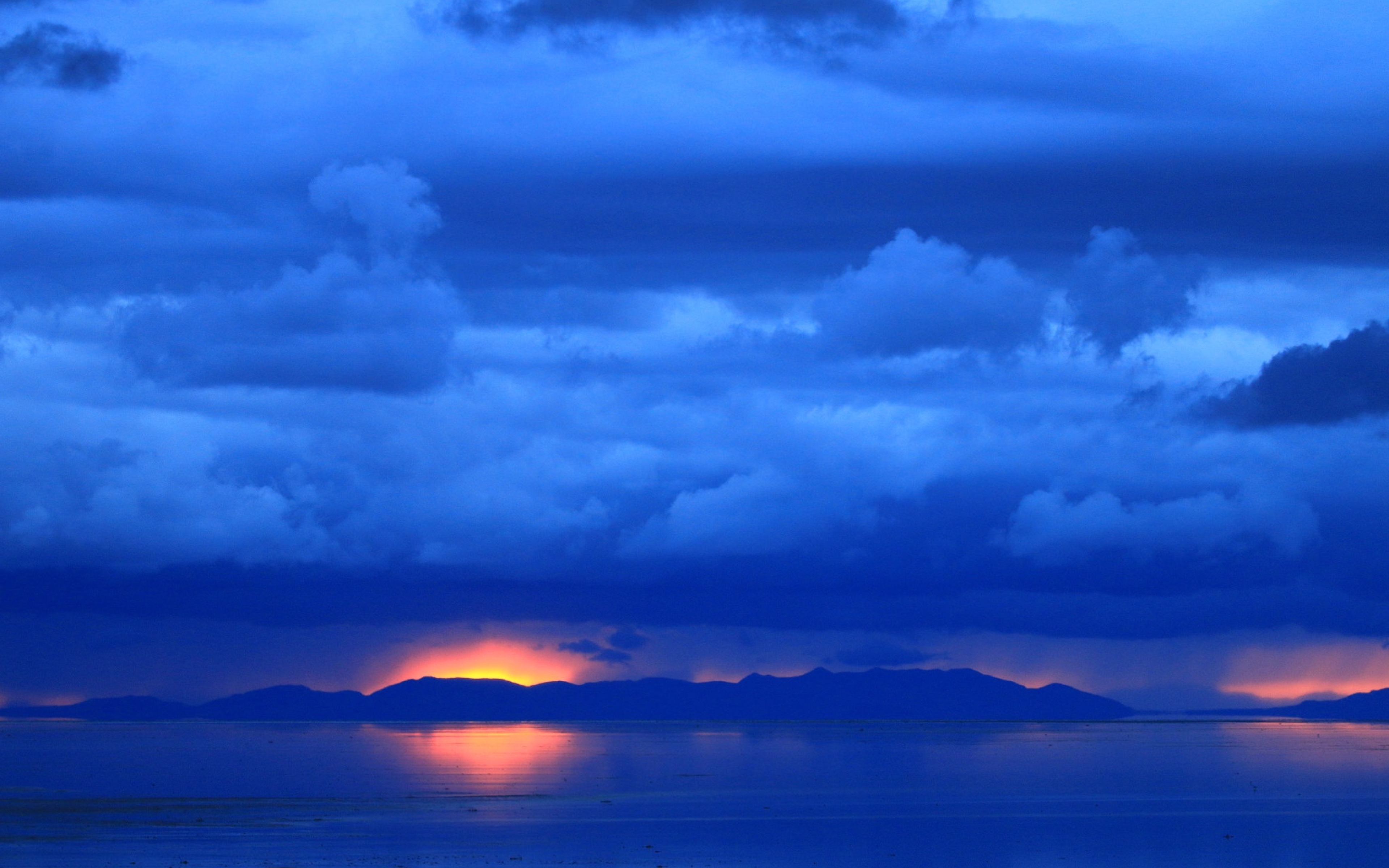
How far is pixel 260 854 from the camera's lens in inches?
3164

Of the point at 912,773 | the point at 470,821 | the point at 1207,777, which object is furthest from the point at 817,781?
the point at 470,821

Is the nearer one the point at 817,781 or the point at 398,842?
the point at 398,842

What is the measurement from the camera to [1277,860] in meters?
85.1

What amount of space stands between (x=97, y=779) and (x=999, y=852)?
104074 millimetres

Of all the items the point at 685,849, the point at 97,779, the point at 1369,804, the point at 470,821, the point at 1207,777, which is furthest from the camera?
the point at 1207,777

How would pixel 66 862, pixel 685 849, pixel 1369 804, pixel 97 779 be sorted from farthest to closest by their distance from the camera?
pixel 97 779 < pixel 1369 804 < pixel 685 849 < pixel 66 862

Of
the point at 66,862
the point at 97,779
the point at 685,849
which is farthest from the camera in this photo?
the point at 97,779

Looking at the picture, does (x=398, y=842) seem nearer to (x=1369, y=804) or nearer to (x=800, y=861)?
(x=800, y=861)

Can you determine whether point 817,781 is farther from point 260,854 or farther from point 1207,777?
point 260,854

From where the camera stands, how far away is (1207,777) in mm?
175750

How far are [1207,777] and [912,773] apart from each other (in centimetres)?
3155

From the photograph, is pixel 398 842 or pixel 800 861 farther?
pixel 398 842

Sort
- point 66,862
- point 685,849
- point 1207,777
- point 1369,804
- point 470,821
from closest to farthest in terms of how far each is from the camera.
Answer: point 66,862, point 685,849, point 470,821, point 1369,804, point 1207,777

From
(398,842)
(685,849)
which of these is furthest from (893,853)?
(398,842)
